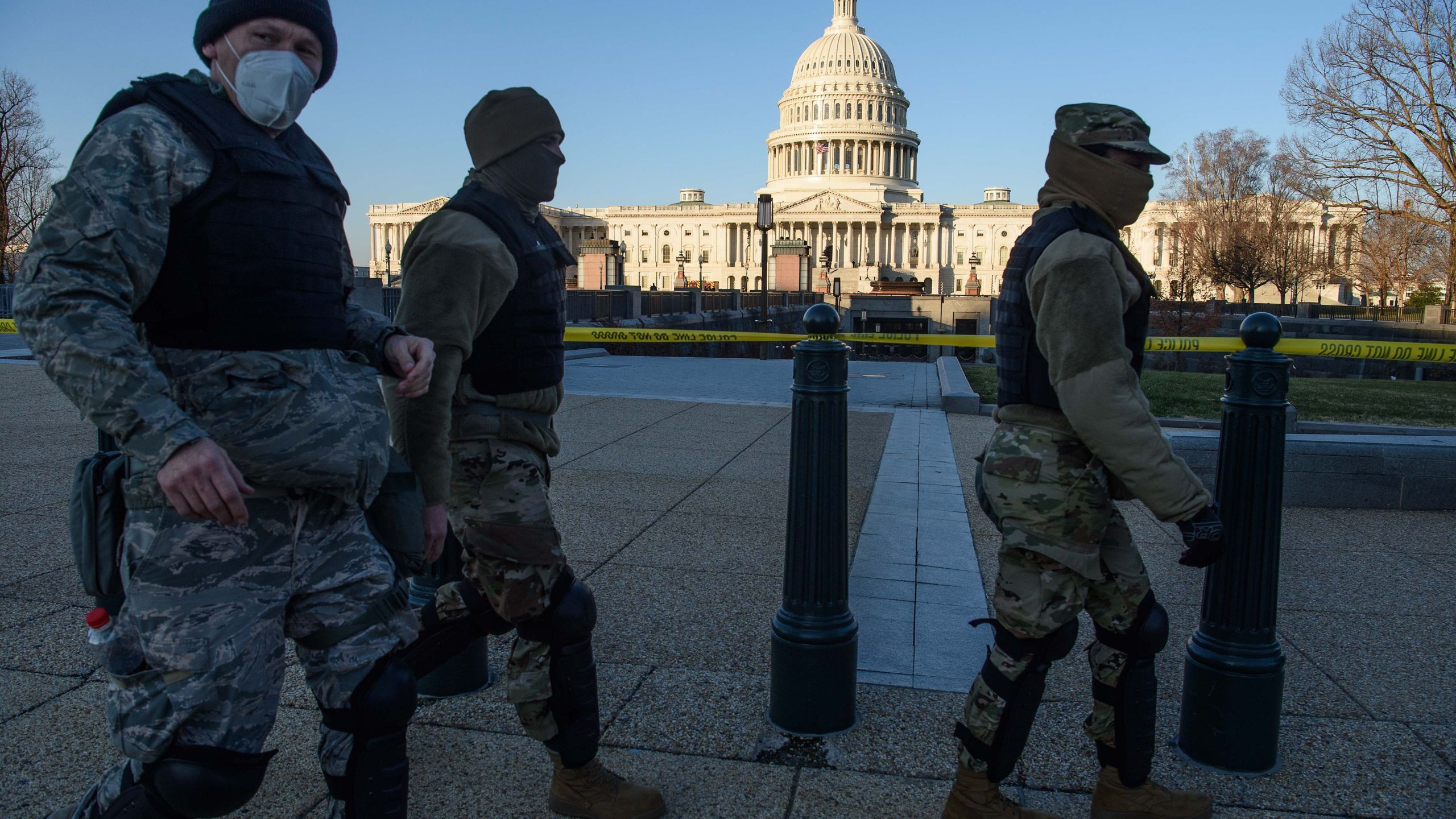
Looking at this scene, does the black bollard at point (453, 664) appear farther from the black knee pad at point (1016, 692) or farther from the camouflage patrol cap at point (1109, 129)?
the camouflage patrol cap at point (1109, 129)

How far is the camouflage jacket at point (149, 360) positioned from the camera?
1.84 metres

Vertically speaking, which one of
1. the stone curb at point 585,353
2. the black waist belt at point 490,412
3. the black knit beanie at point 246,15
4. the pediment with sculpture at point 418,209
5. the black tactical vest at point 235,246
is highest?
the pediment with sculpture at point 418,209

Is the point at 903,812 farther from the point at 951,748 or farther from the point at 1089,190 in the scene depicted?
the point at 1089,190

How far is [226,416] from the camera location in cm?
205

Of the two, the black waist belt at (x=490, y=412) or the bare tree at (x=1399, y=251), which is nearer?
the black waist belt at (x=490, y=412)

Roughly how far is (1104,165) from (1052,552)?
103 cm

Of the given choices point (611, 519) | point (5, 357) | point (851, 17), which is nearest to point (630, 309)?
point (5, 357)

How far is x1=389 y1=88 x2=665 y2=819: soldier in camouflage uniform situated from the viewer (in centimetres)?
265

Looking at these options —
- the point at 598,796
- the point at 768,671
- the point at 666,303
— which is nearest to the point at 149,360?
the point at 598,796

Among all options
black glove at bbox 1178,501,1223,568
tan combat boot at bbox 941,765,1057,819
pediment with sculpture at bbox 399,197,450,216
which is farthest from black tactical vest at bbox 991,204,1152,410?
pediment with sculpture at bbox 399,197,450,216

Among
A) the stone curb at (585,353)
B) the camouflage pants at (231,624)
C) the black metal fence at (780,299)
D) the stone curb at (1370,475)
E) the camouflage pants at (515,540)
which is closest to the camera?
the camouflage pants at (231,624)

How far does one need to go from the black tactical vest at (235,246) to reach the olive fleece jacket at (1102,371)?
1728 mm

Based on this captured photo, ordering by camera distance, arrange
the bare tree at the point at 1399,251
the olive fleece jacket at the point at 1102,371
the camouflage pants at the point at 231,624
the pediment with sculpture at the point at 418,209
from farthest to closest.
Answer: the pediment with sculpture at the point at 418,209 < the bare tree at the point at 1399,251 < the olive fleece jacket at the point at 1102,371 < the camouflage pants at the point at 231,624

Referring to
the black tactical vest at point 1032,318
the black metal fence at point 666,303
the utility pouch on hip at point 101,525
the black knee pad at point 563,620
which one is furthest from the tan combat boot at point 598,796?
the black metal fence at point 666,303
